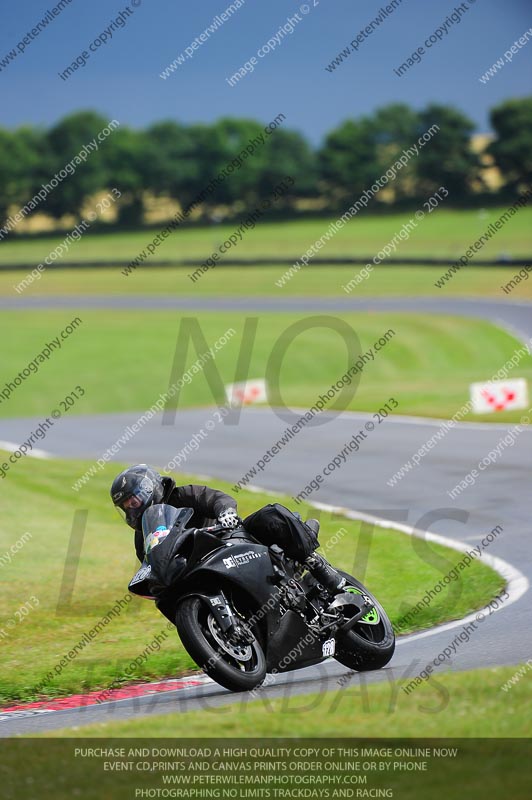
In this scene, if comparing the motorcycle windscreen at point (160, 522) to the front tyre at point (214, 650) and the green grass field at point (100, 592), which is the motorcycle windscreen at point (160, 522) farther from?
the green grass field at point (100, 592)

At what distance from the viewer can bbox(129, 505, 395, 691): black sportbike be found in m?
7.27

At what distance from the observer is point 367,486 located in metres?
17.5

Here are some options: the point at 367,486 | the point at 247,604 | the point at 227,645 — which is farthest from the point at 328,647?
the point at 367,486

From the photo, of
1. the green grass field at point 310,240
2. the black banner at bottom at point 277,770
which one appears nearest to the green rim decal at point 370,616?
the black banner at bottom at point 277,770

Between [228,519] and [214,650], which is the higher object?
[228,519]

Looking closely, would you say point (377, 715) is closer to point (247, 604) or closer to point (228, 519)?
point (247, 604)

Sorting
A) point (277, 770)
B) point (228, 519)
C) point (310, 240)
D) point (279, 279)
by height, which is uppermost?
point (310, 240)

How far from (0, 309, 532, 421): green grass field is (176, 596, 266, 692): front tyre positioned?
21.0m

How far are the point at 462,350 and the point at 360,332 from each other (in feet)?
14.9

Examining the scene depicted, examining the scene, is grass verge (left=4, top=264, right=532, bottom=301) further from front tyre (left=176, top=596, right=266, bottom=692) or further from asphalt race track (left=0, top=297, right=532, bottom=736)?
front tyre (left=176, top=596, right=266, bottom=692)

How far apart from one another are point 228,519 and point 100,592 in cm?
504

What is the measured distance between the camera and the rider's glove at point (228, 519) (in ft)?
25.1

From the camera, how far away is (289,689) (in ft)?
25.6

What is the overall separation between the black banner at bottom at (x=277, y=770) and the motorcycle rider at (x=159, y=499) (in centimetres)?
177
